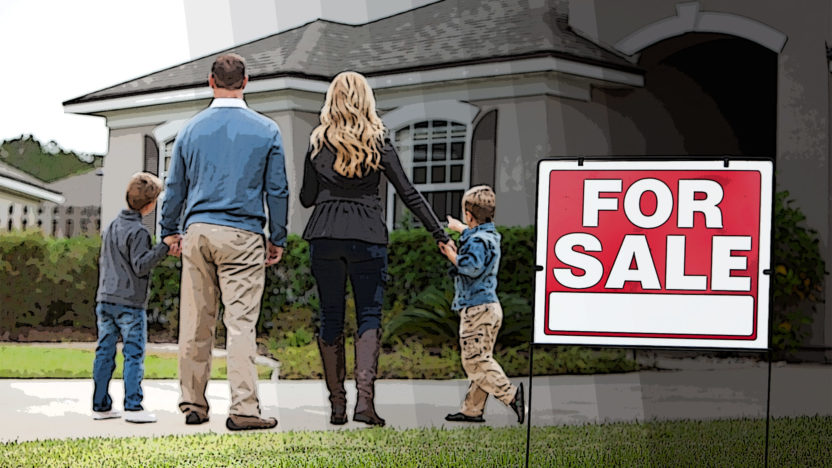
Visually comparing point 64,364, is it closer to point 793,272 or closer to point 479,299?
Answer: point 479,299

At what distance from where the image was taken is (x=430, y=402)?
26.4 feet

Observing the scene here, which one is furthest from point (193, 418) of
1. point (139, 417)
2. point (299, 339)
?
point (299, 339)

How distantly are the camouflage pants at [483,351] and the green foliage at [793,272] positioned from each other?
19.9 ft

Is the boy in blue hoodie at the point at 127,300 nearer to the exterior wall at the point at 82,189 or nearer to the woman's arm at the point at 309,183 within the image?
the woman's arm at the point at 309,183

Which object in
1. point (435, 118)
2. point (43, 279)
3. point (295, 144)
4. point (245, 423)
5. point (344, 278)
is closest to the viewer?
point (245, 423)

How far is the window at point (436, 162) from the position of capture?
14.9 meters

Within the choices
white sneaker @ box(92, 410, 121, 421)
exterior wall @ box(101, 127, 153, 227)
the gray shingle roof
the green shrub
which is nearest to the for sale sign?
white sneaker @ box(92, 410, 121, 421)

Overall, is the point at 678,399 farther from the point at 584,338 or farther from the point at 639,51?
the point at 639,51

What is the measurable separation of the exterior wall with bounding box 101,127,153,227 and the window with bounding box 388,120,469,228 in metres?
4.21

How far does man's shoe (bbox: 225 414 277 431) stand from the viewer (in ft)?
20.8

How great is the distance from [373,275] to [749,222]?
2490mm

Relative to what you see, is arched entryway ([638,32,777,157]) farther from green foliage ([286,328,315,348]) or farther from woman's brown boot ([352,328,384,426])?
woman's brown boot ([352,328,384,426])

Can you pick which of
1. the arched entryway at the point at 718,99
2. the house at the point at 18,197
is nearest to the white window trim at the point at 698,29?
the arched entryway at the point at 718,99

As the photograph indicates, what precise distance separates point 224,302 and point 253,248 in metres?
0.35
